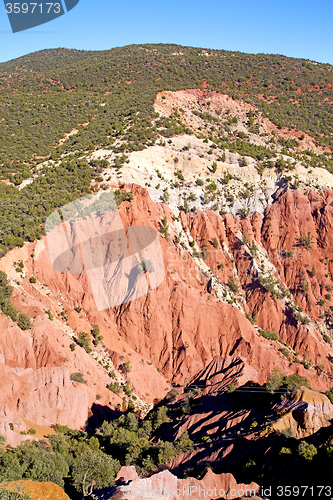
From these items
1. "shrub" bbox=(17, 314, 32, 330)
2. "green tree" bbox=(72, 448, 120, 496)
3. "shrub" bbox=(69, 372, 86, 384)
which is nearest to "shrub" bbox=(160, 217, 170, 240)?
"shrub" bbox=(17, 314, 32, 330)

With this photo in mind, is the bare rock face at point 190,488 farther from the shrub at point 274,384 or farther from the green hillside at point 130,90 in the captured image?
the green hillside at point 130,90

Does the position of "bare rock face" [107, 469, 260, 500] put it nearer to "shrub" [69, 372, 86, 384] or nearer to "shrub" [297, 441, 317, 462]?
"shrub" [297, 441, 317, 462]

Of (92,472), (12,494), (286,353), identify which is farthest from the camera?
(286,353)

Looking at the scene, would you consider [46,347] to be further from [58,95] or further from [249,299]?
[58,95]

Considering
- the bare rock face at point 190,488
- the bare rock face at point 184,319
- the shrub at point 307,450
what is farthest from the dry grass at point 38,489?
the shrub at point 307,450

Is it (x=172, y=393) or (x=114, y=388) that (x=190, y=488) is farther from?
(x=172, y=393)

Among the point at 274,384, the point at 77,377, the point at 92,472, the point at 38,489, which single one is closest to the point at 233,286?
the point at 274,384
